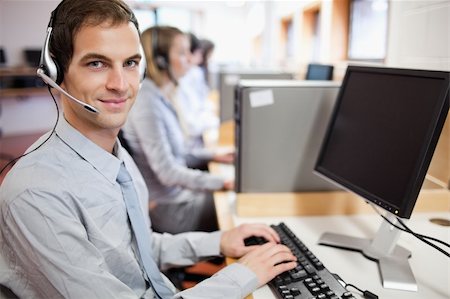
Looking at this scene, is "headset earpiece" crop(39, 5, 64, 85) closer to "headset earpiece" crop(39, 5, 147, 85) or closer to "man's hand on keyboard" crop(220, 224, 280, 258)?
"headset earpiece" crop(39, 5, 147, 85)

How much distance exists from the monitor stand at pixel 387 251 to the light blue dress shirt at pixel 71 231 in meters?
0.32

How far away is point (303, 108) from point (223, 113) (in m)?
1.60

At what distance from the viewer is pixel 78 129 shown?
0.88 metres

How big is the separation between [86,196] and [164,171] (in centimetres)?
108

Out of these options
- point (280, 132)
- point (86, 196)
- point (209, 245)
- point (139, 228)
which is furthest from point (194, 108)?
point (86, 196)

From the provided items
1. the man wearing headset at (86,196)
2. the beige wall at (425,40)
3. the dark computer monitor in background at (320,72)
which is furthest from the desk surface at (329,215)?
the dark computer monitor in background at (320,72)

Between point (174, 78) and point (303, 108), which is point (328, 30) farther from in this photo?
point (303, 108)

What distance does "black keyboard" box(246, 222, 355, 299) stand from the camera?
0.77 m

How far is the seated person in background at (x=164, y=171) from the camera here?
69.1 inches

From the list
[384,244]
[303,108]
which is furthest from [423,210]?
[303,108]

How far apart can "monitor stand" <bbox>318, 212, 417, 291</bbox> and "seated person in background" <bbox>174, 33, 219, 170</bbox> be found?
1308mm

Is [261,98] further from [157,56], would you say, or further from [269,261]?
[157,56]

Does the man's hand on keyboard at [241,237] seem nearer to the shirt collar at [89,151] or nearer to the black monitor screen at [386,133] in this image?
the black monitor screen at [386,133]

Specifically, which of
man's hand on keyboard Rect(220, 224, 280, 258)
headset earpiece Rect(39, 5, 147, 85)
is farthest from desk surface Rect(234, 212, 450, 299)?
headset earpiece Rect(39, 5, 147, 85)
